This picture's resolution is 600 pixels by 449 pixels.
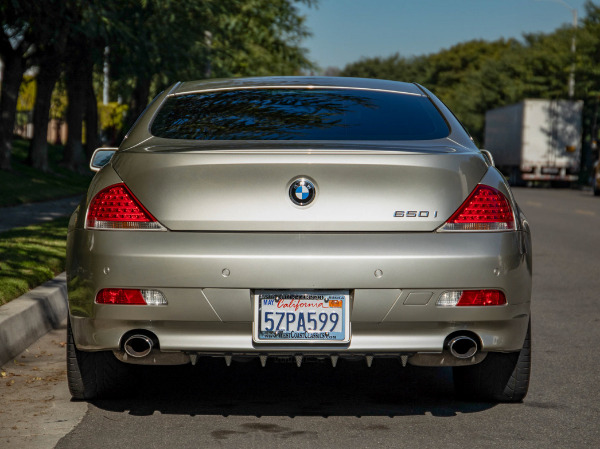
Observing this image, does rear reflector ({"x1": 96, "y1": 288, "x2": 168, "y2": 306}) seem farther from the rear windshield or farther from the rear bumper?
the rear windshield

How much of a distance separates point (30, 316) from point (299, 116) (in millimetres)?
2838

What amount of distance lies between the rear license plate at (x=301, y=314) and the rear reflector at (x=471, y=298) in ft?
1.40

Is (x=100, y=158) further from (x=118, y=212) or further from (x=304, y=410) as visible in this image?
(x=304, y=410)

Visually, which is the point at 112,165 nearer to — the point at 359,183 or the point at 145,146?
the point at 145,146

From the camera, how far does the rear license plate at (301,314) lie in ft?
15.5

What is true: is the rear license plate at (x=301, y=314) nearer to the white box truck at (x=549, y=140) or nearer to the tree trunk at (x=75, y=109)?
the tree trunk at (x=75, y=109)

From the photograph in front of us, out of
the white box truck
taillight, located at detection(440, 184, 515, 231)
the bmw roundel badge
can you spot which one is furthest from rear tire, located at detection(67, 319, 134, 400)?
the white box truck

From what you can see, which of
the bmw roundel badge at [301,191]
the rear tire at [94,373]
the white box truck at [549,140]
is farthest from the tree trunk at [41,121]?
the bmw roundel badge at [301,191]

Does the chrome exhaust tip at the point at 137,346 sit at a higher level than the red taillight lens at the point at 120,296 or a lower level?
lower

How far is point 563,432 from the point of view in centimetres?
494

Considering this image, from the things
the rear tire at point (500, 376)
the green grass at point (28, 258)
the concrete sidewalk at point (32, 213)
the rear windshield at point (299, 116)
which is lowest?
the concrete sidewalk at point (32, 213)

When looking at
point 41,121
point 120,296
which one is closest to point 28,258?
point 120,296

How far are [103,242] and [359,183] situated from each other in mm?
1154

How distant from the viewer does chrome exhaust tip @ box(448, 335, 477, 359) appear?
482 cm
